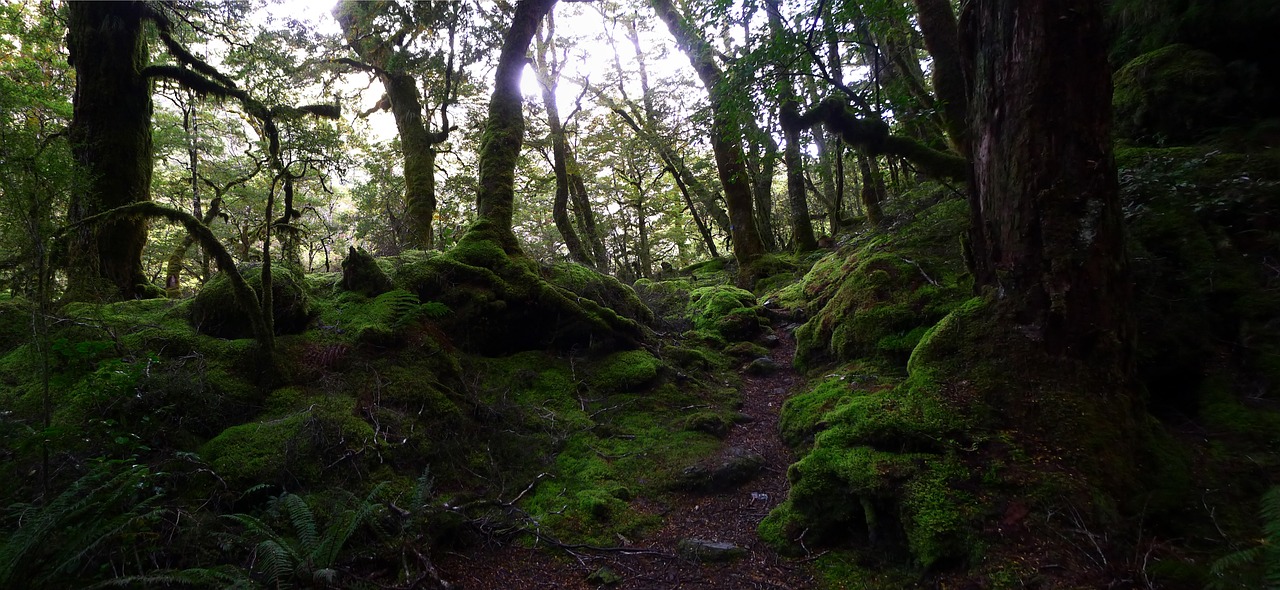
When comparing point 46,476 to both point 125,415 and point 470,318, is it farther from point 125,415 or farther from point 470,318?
point 470,318

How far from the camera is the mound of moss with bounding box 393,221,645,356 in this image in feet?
23.1

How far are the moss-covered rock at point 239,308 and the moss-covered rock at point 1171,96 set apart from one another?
33.1 feet

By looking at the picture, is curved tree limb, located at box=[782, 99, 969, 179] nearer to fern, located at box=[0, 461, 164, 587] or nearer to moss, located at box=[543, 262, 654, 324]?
moss, located at box=[543, 262, 654, 324]

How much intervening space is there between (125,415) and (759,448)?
18.1 ft

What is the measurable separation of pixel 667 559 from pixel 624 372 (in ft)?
11.5

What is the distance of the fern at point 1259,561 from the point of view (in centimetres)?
206

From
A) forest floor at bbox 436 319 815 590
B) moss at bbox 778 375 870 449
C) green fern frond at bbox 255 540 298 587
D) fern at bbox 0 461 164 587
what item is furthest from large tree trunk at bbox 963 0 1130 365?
fern at bbox 0 461 164 587

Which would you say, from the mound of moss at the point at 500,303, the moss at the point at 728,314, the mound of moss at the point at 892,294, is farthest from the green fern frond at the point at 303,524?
the moss at the point at 728,314

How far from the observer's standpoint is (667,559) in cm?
398

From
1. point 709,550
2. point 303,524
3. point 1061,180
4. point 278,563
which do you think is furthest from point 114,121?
point 1061,180

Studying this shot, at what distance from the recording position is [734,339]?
385 inches

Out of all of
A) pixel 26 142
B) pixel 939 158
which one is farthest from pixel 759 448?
pixel 26 142

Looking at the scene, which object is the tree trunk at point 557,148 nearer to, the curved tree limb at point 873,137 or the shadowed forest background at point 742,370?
the shadowed forest background at point 742,370

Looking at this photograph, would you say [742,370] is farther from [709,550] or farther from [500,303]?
[709,550]
